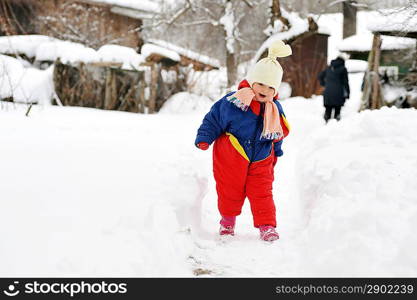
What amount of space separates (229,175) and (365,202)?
985mm

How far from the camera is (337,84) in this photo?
8.80m

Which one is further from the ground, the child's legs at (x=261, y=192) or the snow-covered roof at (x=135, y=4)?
the snow-covered roof at (x=135, y=4)

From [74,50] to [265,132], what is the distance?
9.15 metres

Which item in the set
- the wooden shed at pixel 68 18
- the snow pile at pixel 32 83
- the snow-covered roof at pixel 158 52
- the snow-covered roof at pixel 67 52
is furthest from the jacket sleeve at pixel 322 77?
the wooden shed at pixel 68 18

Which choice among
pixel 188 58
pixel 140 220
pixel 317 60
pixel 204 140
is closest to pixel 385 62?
pixel 317 60

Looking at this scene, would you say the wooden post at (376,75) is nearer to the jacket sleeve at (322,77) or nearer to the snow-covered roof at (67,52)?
the jacket sleeve at (322,77)

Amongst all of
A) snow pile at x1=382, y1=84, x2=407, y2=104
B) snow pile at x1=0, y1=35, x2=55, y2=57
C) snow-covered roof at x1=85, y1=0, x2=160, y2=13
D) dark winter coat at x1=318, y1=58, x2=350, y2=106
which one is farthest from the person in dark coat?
snow-covered roof at x1=85, y1=0, x2=160, y2=13

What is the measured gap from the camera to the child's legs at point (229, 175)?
3471 millimetres

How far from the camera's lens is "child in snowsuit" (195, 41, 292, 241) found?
11.1 ft

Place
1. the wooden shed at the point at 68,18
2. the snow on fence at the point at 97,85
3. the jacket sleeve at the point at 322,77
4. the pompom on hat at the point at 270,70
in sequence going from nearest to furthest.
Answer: the pompom on hat at the point at 270,70
the jacket sleeve at the point at 322,77
the snow on fence at the point at 97,85
the wooden shed at the point at 68,18

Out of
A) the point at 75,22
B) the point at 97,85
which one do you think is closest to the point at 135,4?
→ the point at 75,22

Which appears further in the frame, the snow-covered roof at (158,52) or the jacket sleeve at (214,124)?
the snow-covered roof at (158,52)

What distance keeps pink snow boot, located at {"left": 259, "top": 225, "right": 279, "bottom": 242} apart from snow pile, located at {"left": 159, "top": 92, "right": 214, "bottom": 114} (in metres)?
8.52

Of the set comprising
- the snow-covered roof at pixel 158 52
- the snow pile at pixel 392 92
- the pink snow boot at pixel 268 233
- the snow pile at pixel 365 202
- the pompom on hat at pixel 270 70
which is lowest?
the pink snow boot at pixel 268 233
